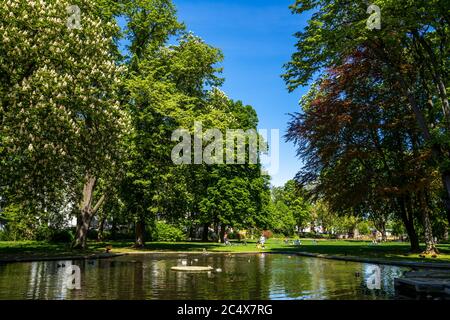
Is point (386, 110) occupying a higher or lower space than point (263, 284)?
higher

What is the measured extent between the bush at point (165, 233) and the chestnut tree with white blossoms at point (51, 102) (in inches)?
1484

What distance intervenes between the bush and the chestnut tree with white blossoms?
37695mm

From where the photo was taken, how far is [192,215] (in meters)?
68.8

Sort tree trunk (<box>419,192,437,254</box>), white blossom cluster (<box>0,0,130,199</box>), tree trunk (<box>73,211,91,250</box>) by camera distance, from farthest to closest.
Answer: tree trunk (<box>73,211,91,250</box>), tree trunk (<box>419,192,437,254</box>), white blossom cluster (<box>0,0,130,199</box>)

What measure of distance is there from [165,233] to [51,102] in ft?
153

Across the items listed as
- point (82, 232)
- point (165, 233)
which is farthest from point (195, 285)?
point (165, 233)

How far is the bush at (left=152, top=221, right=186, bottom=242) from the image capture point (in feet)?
221

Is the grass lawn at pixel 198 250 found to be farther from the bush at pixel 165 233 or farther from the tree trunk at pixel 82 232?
the bush at pixel 165 233

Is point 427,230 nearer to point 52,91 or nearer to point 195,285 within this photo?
point 195,285

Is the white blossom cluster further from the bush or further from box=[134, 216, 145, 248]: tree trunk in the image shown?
the bush

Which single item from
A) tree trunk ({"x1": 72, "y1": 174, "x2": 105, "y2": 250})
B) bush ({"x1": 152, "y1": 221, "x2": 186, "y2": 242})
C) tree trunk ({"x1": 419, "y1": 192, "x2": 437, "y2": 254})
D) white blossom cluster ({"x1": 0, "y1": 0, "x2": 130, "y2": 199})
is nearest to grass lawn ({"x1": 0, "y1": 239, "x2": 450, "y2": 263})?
tree trunk ({"x1": 419, "y1": 192, "x2": 437, "y2": 254})
